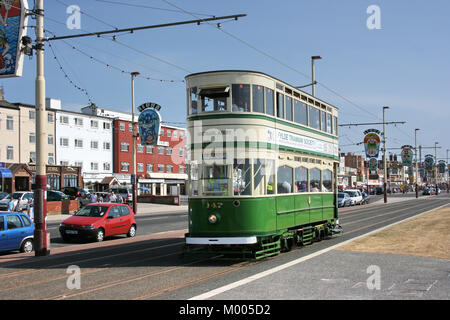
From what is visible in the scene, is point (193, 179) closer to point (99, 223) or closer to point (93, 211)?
→ point (99, 223)

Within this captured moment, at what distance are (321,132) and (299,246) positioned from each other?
4167 mm

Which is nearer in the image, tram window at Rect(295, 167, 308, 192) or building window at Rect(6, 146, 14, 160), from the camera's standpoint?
tram window at Rect(295, 167, 308, 192)

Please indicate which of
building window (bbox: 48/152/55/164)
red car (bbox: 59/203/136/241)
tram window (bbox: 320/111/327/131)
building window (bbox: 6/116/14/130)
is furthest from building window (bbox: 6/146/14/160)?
tram window (bbox: 320/111/327/131)

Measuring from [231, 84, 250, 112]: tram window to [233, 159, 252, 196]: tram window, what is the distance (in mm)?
→ 1415

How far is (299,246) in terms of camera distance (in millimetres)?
16656

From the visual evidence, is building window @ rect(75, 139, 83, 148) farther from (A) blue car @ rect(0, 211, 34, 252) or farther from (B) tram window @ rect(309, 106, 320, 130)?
(B) tram window @ rect(309, 106, 320, 130)

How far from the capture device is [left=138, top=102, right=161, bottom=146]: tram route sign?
37.5m

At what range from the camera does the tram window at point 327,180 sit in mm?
18158

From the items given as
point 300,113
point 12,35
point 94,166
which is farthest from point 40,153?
point 94,166

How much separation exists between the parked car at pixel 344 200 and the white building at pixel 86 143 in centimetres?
3271

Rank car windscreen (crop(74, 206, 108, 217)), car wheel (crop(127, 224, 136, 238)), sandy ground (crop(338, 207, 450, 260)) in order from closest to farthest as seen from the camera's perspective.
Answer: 1. sandy ground (crop(338, 207, 450, 260))
2. car windscreen (crop(74, 206, 108, 217))
3. car wheel (crop(127, 224, 136, 238))

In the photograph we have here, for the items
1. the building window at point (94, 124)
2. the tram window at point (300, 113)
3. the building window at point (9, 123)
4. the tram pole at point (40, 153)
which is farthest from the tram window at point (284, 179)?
the building window at point (94, 124)

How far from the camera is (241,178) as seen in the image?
1291 centimetres

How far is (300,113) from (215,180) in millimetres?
4517
